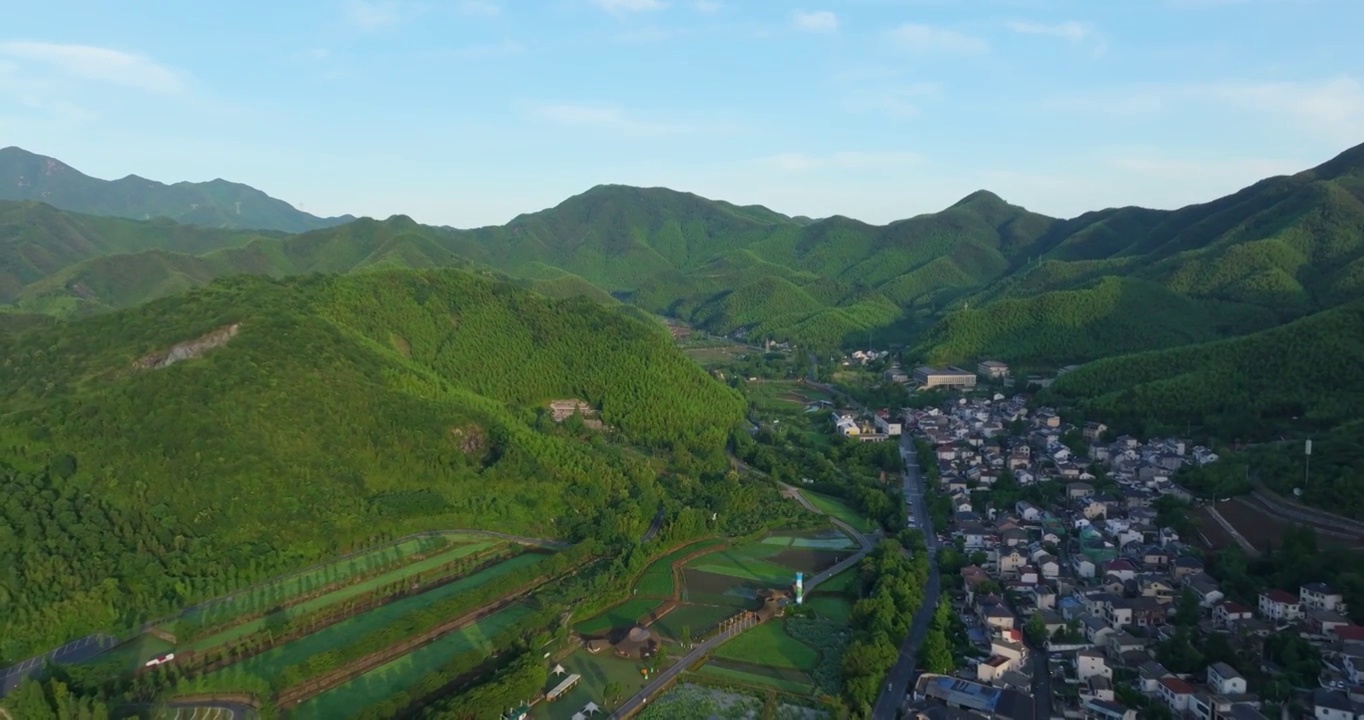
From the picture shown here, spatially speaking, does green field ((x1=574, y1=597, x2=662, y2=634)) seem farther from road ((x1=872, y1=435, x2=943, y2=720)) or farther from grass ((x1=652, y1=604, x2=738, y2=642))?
road ((x1=872, y1=435, x2=943, y2=720))

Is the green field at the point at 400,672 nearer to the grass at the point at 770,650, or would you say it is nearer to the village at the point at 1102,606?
the grass at the point at 770,650

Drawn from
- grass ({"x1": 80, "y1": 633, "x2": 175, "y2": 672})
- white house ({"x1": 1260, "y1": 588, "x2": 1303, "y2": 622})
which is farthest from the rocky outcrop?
white house ({"x1": 1260, "y1": 588, "x2": 1303, "y2": 622})

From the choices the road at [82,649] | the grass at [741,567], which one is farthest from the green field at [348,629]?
the grass at [741,567]

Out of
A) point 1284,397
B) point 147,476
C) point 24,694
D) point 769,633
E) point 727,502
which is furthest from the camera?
point 1284,397

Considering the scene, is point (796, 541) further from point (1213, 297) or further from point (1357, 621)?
point (1213, 297)

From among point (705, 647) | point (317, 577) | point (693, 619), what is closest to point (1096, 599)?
point (705, 647)

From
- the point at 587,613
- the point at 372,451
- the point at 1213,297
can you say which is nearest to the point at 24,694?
the point at 587,613

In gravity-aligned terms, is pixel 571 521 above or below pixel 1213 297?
below
